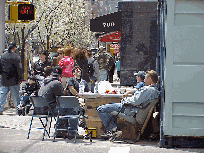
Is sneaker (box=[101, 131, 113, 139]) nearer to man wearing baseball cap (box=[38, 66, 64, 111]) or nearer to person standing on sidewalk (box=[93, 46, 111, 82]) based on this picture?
man wearing baseball cap (box=[38, 66, 64, 111])

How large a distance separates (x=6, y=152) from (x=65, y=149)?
945mm

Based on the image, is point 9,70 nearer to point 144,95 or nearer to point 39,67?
point 39,67

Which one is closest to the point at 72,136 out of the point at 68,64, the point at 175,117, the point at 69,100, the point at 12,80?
the point at 69,100

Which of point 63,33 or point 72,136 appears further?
point 63,33

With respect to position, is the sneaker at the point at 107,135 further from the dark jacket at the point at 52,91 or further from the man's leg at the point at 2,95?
the man's leg at the point at 2,95

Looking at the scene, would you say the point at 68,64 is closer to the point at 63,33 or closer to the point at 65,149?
the point at 65,149

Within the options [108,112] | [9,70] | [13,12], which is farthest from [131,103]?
[13,12]

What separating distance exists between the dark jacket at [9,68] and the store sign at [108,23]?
332cm

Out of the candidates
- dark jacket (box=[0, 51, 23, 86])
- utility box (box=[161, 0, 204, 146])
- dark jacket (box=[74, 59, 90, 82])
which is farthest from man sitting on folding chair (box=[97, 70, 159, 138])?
dark jacket (box=[0, 51, 23, 86])

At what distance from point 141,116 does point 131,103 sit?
298 millimetres

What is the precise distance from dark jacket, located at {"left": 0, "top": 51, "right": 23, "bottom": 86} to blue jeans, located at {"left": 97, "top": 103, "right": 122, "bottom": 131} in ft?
15.7

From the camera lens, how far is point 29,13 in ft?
53.8

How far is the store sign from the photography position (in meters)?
16.6

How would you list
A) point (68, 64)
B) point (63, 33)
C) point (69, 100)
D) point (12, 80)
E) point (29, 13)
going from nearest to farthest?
point (69, 100) → point (68, 64) → point (12, 80) → point (29, 13) → point (63, 33)
